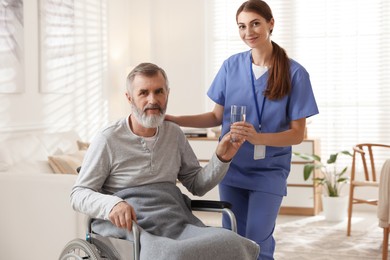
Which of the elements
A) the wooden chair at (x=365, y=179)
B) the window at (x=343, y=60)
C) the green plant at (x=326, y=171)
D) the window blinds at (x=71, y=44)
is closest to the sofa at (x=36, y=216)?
the window blinds at (x=71, y=44)

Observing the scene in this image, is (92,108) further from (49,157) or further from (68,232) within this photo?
(68,232)

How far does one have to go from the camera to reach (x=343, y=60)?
6156 millimetres

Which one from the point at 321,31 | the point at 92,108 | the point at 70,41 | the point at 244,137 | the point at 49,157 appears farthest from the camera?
the point at 321,31

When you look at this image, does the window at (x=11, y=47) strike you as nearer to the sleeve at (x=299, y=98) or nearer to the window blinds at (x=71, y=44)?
the window blinds at (x=71, y=44)

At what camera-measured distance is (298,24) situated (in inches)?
246

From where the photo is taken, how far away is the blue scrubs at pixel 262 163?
2492mm

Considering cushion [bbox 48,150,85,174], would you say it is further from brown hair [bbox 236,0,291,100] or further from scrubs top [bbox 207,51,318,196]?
brown hair [bbox 236,0,291,100]

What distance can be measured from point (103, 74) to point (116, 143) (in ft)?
12.0

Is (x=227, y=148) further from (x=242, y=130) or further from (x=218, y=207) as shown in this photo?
(x=218, y=207)

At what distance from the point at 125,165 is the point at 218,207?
364 millimetres

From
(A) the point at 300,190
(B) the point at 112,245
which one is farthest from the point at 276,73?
(A) the point at 300,190

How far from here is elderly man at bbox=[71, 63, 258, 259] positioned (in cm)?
230

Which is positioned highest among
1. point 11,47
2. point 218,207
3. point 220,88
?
point 11,47

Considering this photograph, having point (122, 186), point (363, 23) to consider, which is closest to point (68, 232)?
point (122, 186)
